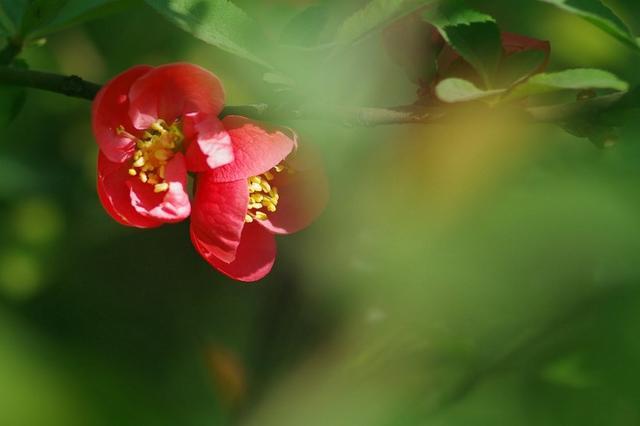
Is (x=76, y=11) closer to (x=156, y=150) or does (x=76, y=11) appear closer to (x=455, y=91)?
(x=156, y=150)

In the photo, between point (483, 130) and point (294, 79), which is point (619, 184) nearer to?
point (483, 130)

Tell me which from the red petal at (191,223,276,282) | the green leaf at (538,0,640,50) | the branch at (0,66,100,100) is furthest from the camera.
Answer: the red petal at (191,223,276,282)

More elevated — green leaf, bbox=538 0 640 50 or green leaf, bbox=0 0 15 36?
green leaf, bbox=538 0 640 50

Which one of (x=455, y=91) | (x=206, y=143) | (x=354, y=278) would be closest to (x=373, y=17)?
(x=455, y=91)

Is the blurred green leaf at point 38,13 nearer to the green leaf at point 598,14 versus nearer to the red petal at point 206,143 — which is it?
the red petal at point 206,143

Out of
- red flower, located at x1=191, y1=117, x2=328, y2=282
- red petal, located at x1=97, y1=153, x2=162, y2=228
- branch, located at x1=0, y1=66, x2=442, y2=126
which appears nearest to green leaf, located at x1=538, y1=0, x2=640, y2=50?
branch, located at x1=0, y1=66, x2=442, y2=126

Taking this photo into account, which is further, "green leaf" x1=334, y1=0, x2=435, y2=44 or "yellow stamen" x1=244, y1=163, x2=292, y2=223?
"yellow stamen" x1=244, y1=163, x2=292, y2=223

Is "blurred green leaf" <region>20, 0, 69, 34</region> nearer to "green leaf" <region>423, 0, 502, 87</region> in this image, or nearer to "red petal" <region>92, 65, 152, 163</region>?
"red petal" <region>92, 65, 152, 163</region>

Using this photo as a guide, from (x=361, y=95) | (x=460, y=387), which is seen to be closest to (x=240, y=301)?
(x=460, y=387)
